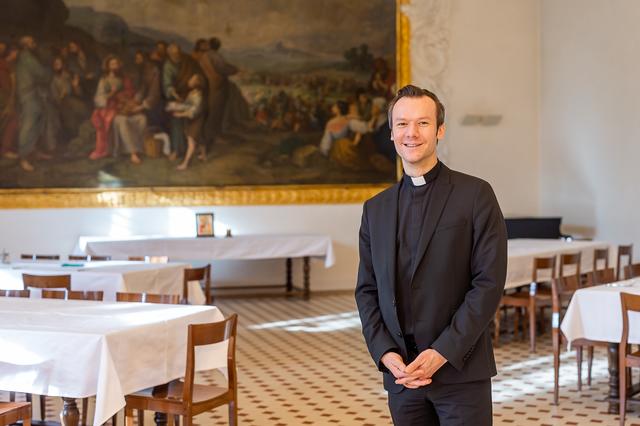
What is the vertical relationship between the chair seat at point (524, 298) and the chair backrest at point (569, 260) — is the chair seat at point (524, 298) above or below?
below

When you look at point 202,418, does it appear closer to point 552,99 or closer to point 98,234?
point 98,234

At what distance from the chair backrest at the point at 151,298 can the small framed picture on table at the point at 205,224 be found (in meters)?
8.46

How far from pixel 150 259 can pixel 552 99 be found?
31.2 feet

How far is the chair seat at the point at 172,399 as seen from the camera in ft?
19.9

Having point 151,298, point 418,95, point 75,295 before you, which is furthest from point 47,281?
point 418,95

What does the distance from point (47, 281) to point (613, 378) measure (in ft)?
18.3

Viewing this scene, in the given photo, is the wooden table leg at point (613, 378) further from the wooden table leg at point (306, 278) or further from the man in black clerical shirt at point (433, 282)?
the wooden table leg at point (306, 278)

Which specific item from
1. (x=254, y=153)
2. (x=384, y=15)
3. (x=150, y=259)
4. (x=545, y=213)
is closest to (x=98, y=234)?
(x=254, y=153)

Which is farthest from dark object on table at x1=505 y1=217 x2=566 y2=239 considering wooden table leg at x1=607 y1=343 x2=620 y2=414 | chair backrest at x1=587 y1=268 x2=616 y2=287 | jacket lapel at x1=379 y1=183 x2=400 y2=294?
jacket lapel at x1=379 y1=183 x2=400 y2=294

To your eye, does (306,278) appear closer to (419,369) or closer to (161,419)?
(161,419)

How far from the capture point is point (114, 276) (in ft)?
34.1

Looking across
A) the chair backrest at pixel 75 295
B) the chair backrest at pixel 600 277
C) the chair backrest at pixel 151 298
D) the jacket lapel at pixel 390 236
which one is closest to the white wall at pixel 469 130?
the chair backrest at pixel 75 295

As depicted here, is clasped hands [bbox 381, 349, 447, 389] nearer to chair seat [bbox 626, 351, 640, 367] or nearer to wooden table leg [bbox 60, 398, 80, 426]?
wooden table leg [bbox 60, 398, 80, 426]

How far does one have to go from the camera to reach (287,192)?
57.9 ft
